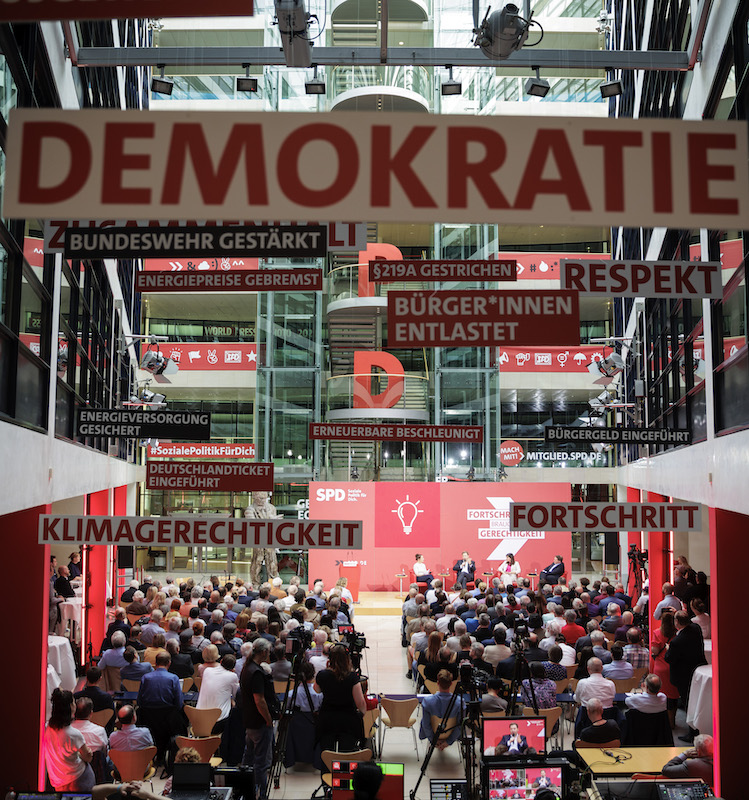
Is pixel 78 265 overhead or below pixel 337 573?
overhead

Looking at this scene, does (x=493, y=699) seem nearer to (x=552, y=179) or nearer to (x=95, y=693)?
(x=95, y=693)

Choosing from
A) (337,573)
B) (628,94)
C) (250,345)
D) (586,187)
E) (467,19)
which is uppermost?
(467,19)

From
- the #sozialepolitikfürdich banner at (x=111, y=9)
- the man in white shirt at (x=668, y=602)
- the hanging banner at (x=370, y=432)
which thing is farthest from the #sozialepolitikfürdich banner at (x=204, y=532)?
the man in white shirt at (x=668, y=602)

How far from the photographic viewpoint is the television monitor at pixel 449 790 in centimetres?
598

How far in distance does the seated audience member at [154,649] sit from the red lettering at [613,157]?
28.3ft

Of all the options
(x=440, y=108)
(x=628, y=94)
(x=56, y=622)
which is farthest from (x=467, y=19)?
(x=56, y=622)

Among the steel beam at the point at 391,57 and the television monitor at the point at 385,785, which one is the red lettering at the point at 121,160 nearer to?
the television monitor at the point at 385,785

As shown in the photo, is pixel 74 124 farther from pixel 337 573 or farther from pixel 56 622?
pixel 337 573

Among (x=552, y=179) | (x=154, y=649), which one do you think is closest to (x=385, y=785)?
(x=552, y=179)

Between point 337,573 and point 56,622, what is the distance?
10.3 m

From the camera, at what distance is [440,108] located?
27.5m

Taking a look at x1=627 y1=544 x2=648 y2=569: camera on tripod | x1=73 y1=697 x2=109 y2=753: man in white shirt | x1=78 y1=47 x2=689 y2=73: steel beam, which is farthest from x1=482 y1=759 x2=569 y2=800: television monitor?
x1=627 y1=544 x2=648 y2=569: camera on tripod

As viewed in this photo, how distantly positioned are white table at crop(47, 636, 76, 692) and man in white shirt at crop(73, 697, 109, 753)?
310 cm

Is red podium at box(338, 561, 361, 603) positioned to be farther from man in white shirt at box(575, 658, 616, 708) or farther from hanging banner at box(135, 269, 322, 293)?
hanging banner at box(135, 269, 322, 293)
